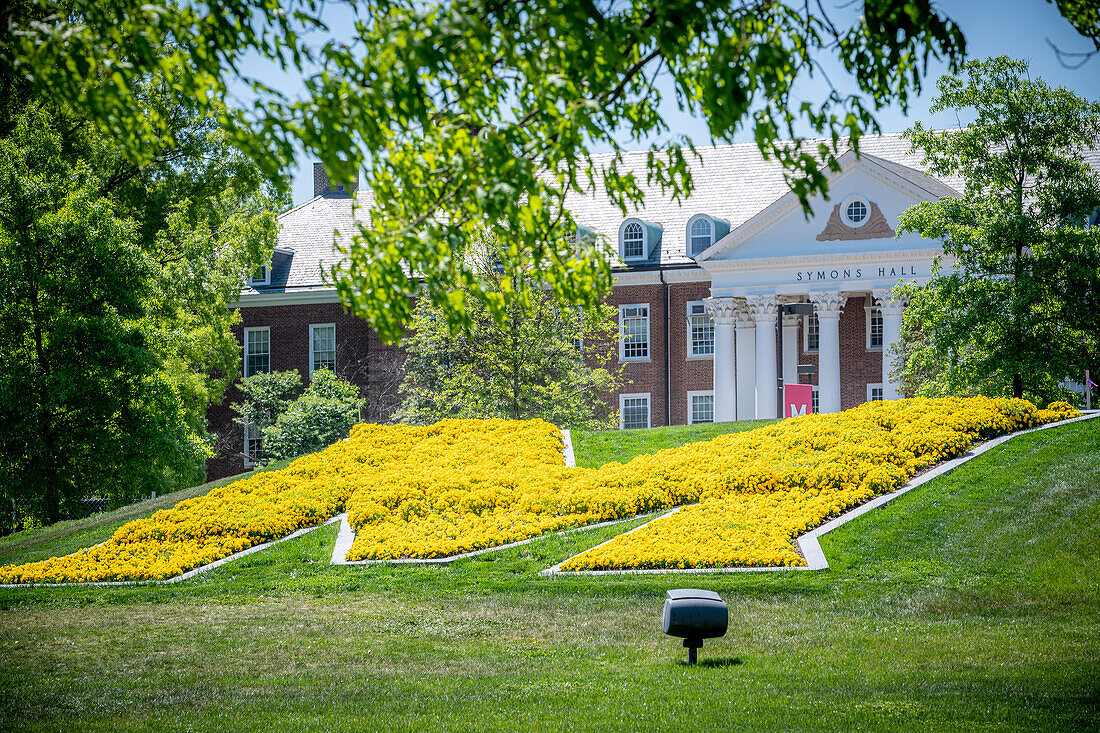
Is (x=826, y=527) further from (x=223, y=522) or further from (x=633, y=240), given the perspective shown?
(x=633, y=240)

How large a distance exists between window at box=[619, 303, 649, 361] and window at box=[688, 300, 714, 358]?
1.68 m

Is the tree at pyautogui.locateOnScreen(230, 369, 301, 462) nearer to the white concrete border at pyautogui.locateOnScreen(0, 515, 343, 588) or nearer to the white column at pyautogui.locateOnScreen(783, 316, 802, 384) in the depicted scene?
the white column at pyautogui.locateOnScreen(783, 316, 802, 384)

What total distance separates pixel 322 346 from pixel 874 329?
21.9m

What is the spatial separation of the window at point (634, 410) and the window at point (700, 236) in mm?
5852

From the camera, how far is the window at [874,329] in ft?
130

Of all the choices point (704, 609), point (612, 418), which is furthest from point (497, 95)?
point (612, 418)

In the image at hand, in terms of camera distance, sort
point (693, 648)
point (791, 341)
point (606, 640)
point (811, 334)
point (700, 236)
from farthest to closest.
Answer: point (700, 236) → point (811, 334) → point (791, 341) → point (606, 640) → point (693, 648)

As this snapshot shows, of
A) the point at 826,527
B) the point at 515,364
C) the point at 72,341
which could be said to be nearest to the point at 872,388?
the point at 515,364

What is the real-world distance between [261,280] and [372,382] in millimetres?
6857

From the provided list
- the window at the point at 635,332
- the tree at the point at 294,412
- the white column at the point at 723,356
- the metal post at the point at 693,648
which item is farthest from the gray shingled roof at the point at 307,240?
the metal post at the point at 693,648

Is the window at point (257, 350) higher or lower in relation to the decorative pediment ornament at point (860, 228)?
lower

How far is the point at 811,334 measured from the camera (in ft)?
130

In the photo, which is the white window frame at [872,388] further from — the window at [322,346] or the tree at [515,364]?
the window at [322,346]

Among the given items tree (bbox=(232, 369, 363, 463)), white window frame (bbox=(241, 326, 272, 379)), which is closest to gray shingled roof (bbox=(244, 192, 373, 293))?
white window frame (bbox=(241, 326, 272, 379))
